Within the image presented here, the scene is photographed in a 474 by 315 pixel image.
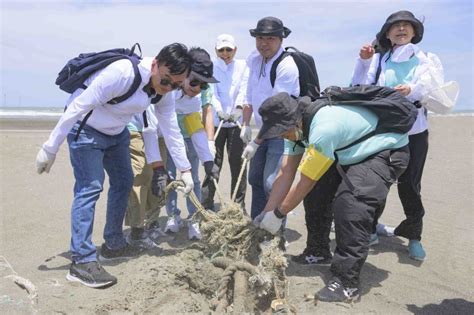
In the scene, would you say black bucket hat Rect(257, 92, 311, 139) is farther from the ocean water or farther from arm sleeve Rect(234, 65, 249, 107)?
the ocean water

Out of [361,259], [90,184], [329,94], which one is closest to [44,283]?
[90,184]

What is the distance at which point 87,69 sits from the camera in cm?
381

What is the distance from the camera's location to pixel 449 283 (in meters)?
4.25

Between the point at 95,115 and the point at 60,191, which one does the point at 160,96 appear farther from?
the point at 60,191

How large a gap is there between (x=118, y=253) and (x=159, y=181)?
797 millimetres

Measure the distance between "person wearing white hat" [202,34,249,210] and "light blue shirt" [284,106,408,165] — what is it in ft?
7.40

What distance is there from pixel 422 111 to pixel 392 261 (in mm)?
1480

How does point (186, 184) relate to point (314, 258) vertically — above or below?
above

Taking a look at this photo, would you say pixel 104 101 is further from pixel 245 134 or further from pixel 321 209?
pixel 245 134

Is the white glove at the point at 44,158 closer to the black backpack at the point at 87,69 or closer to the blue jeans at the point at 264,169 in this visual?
the black backpack at the point at 87,69

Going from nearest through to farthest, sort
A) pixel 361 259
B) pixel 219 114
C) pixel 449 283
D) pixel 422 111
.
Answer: pixel 361 259 < pixel 449 283 < pixel 422 111 < pixel 219 114

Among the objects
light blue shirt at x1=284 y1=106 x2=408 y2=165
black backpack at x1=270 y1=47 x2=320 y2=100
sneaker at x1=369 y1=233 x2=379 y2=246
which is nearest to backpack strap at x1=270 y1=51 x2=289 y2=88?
black backpack at x1=270 y1=47 x2=320 y2=100

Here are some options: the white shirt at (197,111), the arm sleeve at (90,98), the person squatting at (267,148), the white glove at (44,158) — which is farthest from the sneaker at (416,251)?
the white glove at (44,158)

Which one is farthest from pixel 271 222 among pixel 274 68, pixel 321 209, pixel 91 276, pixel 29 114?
pixel 29 114
